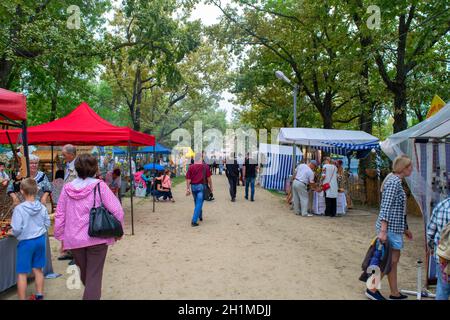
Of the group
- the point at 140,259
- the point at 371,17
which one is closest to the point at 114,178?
the point at 140,259

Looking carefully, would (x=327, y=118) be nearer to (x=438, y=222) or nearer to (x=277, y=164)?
(x=277, y=164)

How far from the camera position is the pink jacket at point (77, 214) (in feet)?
11.6

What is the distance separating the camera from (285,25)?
66.4 ft

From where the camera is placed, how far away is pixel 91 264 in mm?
3627

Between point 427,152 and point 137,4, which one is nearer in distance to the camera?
point 427,152

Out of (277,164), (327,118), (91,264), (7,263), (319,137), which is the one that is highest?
(327,118)

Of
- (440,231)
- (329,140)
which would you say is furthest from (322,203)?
(440,231)

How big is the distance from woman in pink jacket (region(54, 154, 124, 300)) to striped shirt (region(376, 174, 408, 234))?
2.92 metres

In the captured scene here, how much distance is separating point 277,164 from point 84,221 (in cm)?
1723

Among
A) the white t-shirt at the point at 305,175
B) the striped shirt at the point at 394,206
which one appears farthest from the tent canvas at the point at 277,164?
the striped shirt at the point at 394,206

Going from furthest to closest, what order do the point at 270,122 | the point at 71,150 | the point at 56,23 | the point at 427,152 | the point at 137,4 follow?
the point at 270,122
the point at 137,4
the point at 56,23
the point at 71,150
the point at 427,152

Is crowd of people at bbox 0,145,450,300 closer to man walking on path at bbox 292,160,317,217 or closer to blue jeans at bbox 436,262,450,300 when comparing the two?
blue jeans at bbox 436,262,450,300
